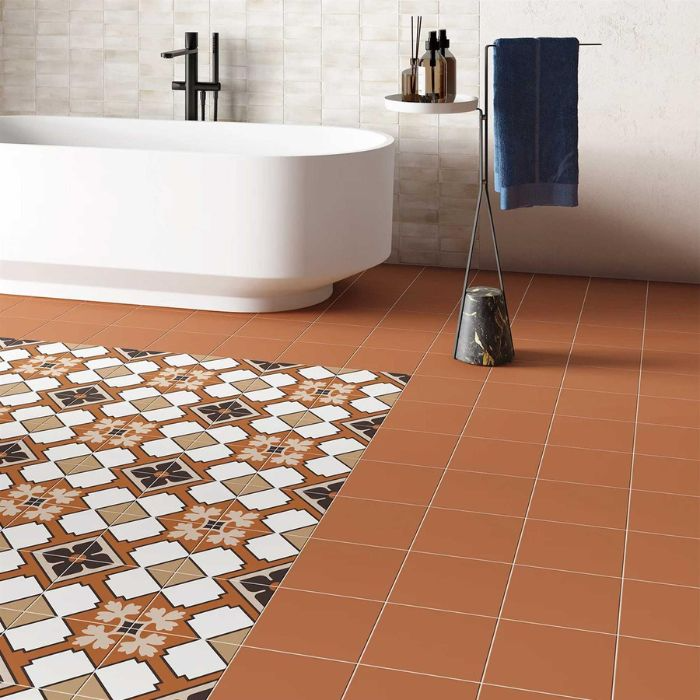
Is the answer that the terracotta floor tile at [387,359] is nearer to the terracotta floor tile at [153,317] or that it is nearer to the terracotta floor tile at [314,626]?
the terracotta floor tile at [153,317]

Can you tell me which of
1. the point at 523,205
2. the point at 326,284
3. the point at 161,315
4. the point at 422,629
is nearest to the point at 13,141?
the point at 161,315

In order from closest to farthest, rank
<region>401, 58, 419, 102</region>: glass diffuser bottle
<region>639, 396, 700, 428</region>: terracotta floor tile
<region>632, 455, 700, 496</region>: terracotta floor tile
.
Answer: <region>632, 455, 700, 496</region>: terracotta floor tile < <region>639, 396, 700, 428</region>: terracotta floor tile < <region>401, 58, 419, 102</region>: glass diffuser bottle

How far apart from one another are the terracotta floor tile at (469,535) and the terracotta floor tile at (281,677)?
0.54 metres

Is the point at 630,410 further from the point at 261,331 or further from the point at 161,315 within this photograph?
the point at 161,315

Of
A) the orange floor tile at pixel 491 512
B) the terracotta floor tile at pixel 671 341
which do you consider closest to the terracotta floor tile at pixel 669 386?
the orange floor tile at pixel 491 512

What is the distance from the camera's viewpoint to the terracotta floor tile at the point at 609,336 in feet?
13.9

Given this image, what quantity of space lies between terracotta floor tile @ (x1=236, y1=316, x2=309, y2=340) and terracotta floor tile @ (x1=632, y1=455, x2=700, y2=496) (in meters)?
1.59

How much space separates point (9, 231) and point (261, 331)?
1168mm

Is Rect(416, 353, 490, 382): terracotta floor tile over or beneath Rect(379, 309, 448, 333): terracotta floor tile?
beneath

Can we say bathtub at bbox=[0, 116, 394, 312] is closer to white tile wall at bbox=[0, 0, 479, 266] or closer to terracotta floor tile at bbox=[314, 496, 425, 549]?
white tile wall at bbox=[0, 0, 479, 266]

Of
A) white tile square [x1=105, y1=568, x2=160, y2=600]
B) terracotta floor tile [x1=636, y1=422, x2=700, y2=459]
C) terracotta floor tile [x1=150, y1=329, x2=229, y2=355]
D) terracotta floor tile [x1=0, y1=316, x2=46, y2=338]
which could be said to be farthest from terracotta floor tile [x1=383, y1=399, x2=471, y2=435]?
terracotta floor tile [x1=0, y1=316, x2=46, y2=338]

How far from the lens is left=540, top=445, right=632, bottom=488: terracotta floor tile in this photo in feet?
9.87

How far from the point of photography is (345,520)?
2.77m

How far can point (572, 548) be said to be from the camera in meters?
2.62
